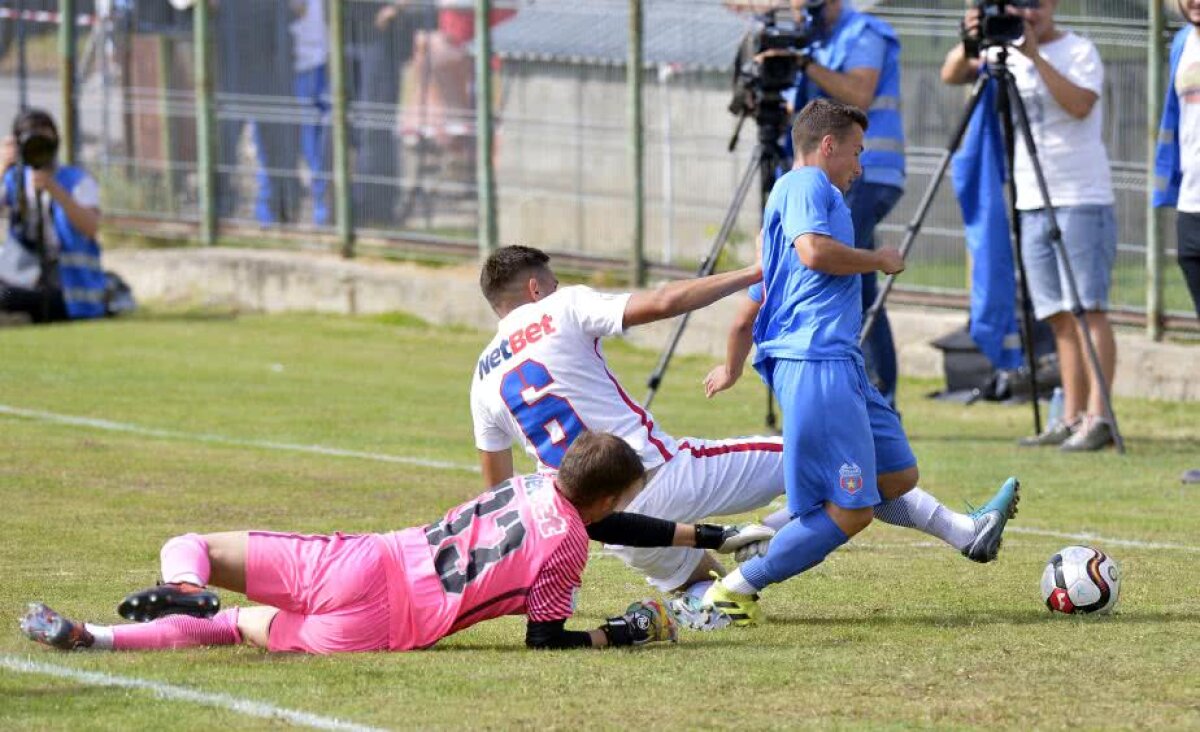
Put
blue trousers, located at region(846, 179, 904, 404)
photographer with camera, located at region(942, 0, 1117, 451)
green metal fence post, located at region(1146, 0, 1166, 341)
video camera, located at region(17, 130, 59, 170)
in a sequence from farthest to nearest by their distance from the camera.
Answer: video camera, located at region(17, 130, 59, 170)
green metal fence post, located at region(1146, 0, 1166, 341)
blue trousers, located at region(846, 179, 904, 404)
photographer with camera, located at region(942, 0, 1117, 451)

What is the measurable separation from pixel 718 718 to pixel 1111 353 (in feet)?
21.6

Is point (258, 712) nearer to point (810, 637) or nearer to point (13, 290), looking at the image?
point (810, 637)

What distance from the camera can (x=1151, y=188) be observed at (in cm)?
1385

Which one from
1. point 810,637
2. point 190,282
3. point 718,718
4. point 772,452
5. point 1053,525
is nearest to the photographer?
point 718,718

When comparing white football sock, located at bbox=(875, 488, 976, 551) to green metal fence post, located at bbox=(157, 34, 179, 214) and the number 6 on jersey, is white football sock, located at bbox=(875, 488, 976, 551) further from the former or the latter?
green metal fence post, located at bbox=(157, 34, 179, 214)

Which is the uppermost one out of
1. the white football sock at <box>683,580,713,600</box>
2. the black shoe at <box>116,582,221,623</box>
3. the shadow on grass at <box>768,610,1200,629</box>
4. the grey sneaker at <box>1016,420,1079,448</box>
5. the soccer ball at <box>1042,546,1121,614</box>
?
the black shoe at <box>116,582,221,623</box>

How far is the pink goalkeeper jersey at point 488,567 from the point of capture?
6785mm

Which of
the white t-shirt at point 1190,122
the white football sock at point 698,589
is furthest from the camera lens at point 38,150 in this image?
the white football sock at point 698,589

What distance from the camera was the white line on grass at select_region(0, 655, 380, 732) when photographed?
5945mm

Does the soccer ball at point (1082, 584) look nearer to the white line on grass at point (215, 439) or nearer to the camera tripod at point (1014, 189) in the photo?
the camera tripod at point (1014, 189)

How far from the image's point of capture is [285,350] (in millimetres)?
16312

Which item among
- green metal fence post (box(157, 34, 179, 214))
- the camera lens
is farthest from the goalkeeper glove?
green metal fence post (box(157, 34, 179, 214))

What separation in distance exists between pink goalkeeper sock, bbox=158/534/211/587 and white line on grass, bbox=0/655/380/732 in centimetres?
33

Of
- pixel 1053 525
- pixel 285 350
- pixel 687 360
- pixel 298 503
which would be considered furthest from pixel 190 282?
pixel 1053 525
